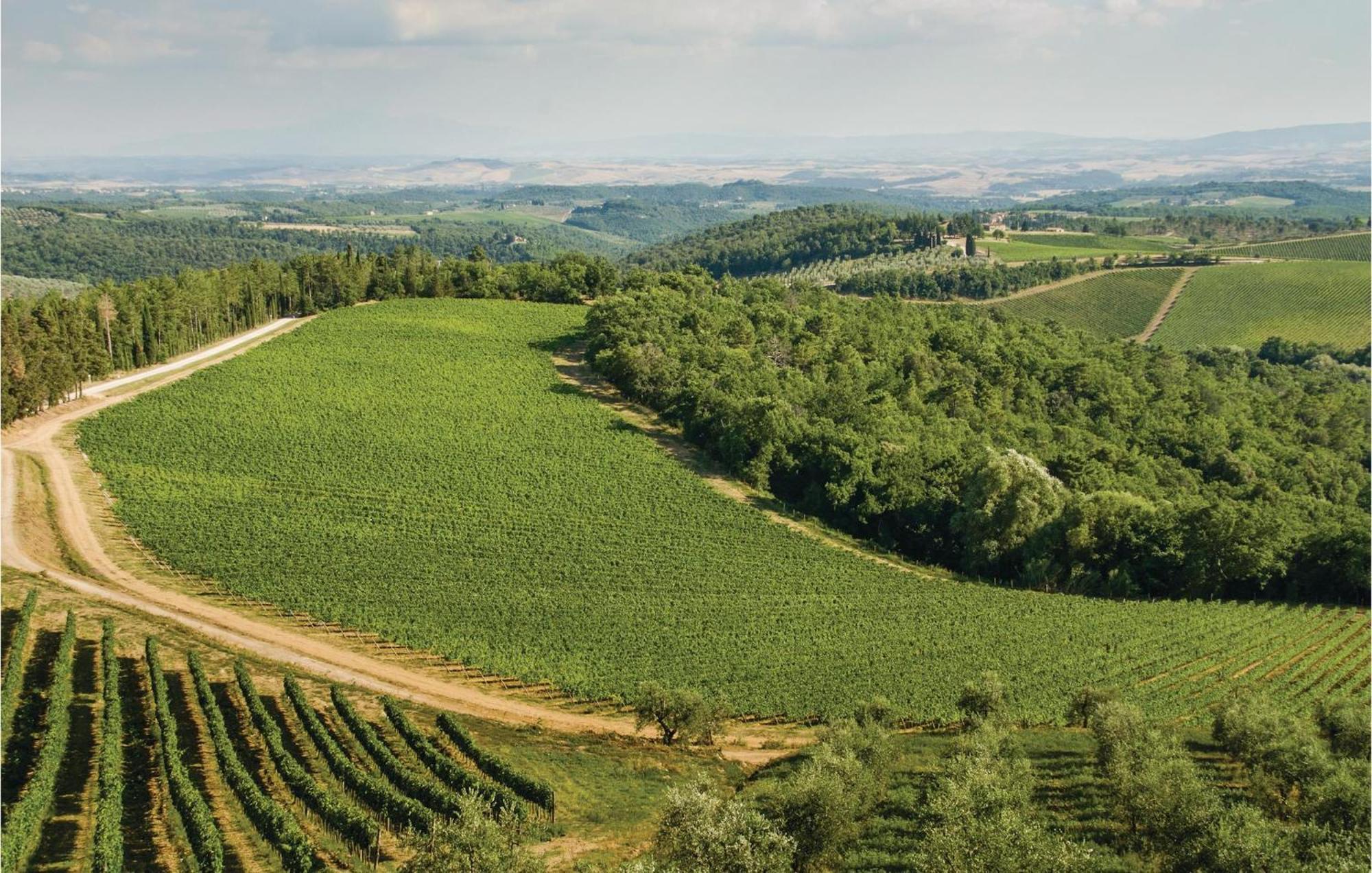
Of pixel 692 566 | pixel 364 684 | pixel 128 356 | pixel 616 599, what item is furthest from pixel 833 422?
pixel 128 356

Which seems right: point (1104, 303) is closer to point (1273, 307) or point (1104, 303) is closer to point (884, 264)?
point (1273, 307)

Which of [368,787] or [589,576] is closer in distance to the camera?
[368,787]

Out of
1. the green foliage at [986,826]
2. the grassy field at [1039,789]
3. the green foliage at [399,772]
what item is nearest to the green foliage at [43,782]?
the green foliage at [399,772]

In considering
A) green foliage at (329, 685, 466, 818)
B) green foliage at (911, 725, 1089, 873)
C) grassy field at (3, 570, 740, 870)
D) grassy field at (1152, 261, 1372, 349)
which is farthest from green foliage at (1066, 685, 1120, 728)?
grassy field at (1152, 261, 1372, 349)

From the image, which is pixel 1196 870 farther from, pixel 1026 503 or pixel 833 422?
pixel 833 422

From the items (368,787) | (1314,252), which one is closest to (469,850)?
(368,787)

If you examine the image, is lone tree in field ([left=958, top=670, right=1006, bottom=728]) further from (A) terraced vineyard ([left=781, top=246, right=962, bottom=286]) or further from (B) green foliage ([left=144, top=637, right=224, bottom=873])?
(A) terraced vineyard ([left=781, top=246, right=962, bottom=286])
